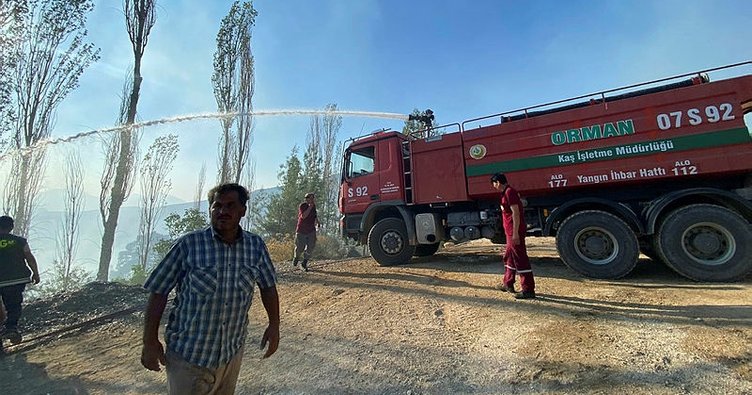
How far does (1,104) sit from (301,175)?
14429 mm

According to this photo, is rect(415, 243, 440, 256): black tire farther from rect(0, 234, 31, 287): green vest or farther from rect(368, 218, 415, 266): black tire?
rect(0, 234, 31, 287): green vest

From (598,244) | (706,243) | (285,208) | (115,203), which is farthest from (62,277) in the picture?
(706,243)

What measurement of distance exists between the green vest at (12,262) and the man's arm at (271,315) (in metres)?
4.84

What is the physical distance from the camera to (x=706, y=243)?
4.67 m

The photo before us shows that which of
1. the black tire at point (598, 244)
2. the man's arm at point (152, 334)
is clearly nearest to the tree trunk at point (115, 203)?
the man's arm at point (152, 334)

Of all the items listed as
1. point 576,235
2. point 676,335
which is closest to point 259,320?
point 676,335

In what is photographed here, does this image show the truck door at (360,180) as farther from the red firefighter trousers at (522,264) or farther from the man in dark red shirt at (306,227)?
the red firefighter trousers at (522,264)

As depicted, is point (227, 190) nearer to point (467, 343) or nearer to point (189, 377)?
point (189, 377)

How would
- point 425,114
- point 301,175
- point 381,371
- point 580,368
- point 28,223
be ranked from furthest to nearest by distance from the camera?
point 301,175 → point 28,223 → point 425,114 → point 381,371 → point 580,368

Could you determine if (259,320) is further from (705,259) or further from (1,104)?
(1,104)

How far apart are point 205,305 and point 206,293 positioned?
0.19 ft

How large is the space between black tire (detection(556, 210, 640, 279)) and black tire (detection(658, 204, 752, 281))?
0.43 m

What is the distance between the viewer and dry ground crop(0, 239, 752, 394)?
251 cm

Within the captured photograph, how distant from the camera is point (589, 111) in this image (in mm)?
5371
